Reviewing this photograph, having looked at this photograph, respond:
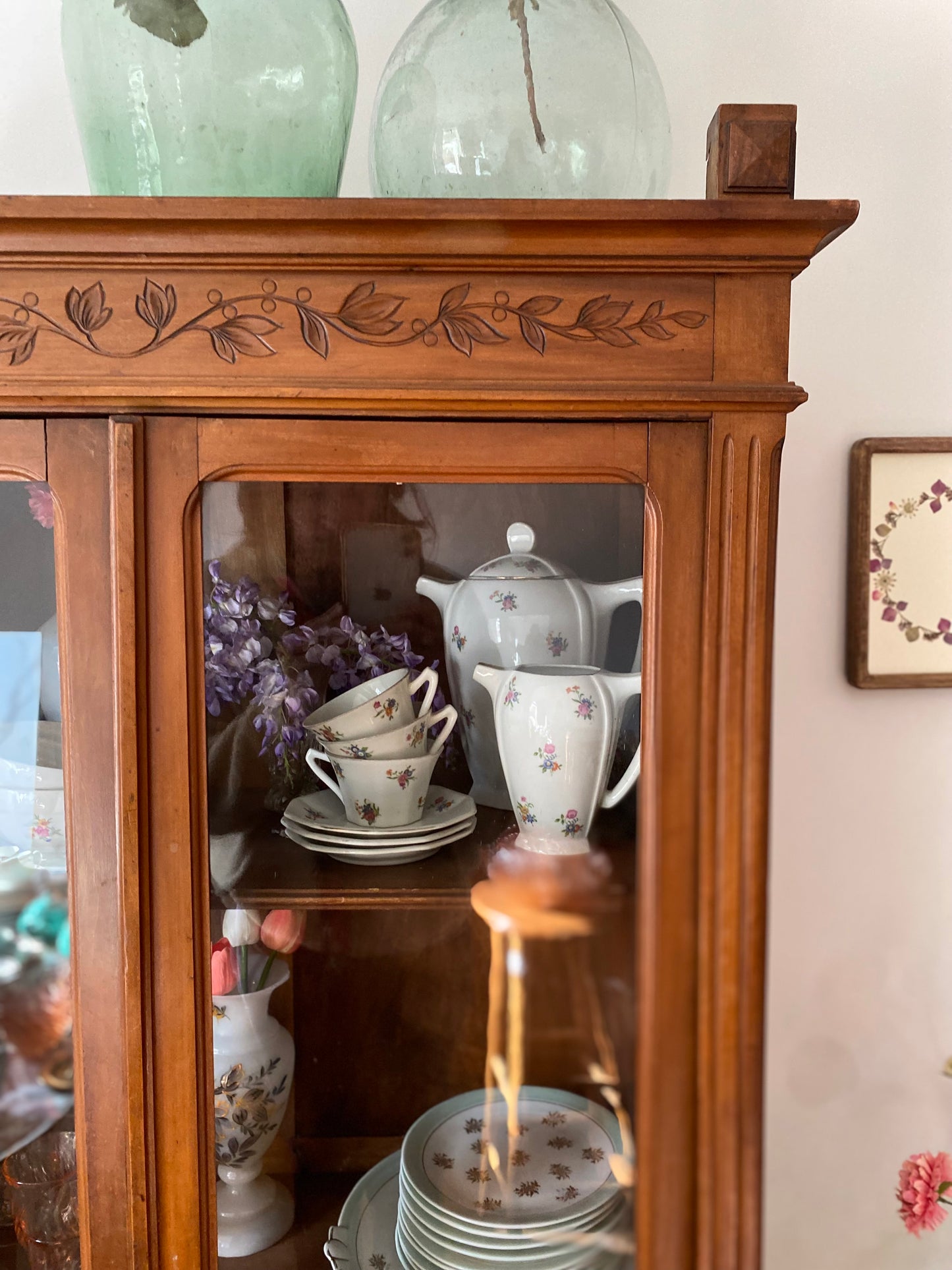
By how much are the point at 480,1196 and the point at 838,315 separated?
0.97m

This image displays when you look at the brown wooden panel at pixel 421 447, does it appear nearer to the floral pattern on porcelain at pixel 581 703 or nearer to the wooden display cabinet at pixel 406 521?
the wooden display cabinet at pixel 406 521

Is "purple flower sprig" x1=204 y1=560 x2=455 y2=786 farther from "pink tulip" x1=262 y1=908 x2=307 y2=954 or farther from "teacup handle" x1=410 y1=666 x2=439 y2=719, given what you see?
"pink tulip" x1=262 y1=908 x2=307 y2=954

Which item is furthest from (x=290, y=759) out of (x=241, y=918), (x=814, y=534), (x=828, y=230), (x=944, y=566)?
(x=944, y=566)

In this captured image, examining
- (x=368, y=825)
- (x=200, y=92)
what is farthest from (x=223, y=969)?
(x=200, y=92)

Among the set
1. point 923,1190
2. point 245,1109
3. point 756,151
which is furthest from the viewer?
point 923,1190

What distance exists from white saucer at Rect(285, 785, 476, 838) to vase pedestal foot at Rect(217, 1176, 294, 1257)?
0.29 metres

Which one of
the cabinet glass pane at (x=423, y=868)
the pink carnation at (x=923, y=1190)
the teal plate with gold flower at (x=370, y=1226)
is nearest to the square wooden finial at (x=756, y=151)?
the cabinet glass pane at (x=423, y=868)

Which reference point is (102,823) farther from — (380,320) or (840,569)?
(840,569)

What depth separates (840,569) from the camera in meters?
1.07

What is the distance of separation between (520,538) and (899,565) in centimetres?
58

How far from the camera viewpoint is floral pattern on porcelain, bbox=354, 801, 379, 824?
0.72 m

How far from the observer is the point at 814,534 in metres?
1.07

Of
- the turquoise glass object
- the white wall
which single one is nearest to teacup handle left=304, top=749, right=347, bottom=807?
the turquoise glass object

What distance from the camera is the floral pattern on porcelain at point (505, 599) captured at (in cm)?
70
